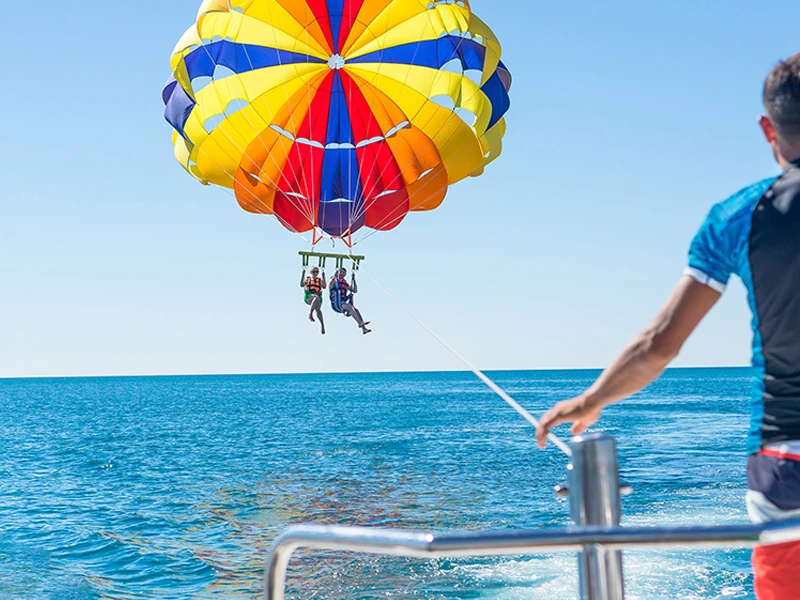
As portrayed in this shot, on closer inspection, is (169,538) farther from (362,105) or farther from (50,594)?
(362,105)

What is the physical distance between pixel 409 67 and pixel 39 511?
14166 millimetres

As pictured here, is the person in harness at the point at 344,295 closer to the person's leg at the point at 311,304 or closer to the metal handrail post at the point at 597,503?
the person's leg at the point at 311,304

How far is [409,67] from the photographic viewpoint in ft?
37.6

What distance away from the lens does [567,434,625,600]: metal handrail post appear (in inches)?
56.9

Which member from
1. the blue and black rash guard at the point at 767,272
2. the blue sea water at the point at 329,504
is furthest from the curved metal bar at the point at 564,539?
the blue sea water at the point at 329,504

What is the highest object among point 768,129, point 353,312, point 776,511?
point 353,312

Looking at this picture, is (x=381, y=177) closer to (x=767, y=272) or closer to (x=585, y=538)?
(x=767, y=272)

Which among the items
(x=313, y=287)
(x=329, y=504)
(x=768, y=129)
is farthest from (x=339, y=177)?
(x=768, y=129)

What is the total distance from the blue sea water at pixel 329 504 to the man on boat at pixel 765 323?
821 centimetres

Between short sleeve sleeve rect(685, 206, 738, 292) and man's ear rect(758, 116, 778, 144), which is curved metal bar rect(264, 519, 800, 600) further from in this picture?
man's ear rect(758, 116, 778, 144)

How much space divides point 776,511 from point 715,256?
555 mm

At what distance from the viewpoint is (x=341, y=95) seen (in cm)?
1196

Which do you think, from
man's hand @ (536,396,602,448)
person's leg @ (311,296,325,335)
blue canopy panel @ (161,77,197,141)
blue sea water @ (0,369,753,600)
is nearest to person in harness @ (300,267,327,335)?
person's leg @ (311,296,325,335)

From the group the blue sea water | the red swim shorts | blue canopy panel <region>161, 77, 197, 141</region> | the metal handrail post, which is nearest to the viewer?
the metal handrail post
